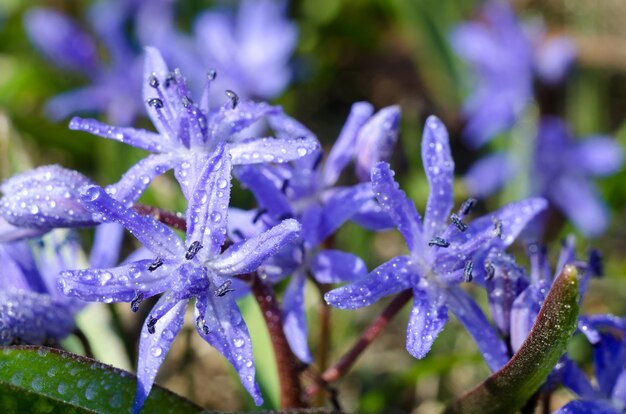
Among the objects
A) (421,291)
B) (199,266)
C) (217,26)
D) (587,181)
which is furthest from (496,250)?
(217,26)

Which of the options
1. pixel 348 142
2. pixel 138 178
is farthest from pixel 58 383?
pixel 348 142

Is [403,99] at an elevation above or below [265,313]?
below

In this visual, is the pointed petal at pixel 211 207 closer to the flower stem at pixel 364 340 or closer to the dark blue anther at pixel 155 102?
the dark blue anther at pixel 155 102

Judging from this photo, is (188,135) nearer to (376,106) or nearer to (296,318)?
(296,318)

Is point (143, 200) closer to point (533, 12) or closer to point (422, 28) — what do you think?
point (422, 28)

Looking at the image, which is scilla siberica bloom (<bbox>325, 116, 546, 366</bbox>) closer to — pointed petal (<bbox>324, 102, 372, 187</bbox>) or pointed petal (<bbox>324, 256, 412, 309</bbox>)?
pointed petal (<bbox>324, 256, 412, 309</bbox>)

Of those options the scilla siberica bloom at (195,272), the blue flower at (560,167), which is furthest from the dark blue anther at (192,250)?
the blue flower at (560,167)

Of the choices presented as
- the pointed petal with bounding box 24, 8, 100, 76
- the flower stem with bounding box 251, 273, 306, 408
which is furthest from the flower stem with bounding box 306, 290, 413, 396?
the pointed petal with bounding box 24, 8, 100, 76

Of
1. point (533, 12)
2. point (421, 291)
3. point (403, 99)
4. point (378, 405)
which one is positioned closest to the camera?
Result: point (421, 291)
